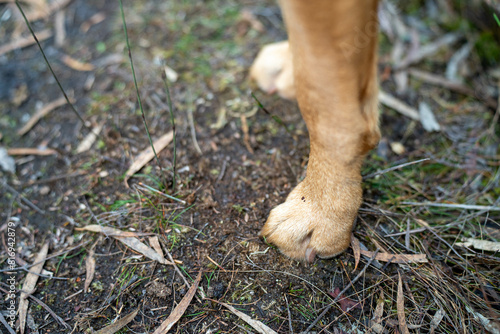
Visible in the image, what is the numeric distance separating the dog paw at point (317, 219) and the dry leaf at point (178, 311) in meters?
0.45

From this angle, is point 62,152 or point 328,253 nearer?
point 328,253

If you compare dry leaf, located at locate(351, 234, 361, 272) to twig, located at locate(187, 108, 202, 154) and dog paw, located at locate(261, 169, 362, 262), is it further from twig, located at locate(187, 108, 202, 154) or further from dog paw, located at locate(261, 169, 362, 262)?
twig, located at locate(187, 108, 202, 154)

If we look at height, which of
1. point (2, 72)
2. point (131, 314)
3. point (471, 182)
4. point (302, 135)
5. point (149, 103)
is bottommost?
point (471, 182)

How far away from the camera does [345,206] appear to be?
1719 millimetres

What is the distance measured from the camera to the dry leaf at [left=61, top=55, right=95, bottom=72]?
3.09 meters

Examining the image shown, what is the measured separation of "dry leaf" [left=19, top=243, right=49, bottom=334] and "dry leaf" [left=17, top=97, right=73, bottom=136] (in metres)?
1.14

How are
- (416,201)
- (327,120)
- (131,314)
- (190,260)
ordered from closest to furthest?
(327,120)
(131,314)
(190,260)
(416,201)

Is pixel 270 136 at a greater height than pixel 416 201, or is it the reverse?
pixel 270 136

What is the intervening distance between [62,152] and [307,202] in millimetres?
1817

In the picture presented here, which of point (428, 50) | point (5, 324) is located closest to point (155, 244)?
point (5, 324)

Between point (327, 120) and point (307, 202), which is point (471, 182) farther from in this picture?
point (327, 120)

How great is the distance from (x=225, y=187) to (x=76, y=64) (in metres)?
2.03

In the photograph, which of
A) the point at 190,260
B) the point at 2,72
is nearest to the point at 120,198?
the point at 190,260

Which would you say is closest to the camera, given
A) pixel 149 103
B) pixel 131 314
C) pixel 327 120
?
pixel 327 120
